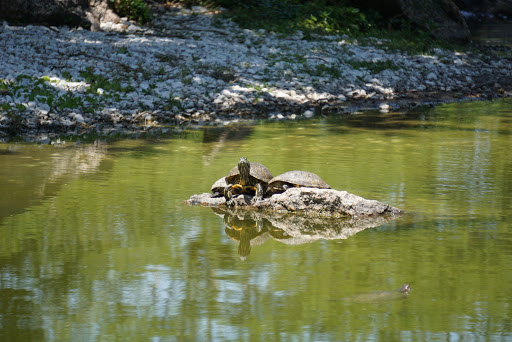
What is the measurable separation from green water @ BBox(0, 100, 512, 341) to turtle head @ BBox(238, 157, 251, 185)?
55cm

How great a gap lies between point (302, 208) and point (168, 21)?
502 inches

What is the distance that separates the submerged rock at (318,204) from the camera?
6.62 meters

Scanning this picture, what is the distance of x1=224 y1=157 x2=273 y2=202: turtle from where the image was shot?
7102 mm

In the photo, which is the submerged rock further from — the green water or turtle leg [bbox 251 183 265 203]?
the green water

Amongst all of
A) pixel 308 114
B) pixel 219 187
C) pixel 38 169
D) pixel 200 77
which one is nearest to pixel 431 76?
pixel 308 114

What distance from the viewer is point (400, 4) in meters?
20.6

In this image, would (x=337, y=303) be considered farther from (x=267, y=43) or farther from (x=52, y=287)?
(x=267, y=43)

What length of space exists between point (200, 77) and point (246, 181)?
7.11 metres

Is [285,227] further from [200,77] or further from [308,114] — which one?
[200,77]

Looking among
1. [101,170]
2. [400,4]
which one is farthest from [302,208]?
[400,4]

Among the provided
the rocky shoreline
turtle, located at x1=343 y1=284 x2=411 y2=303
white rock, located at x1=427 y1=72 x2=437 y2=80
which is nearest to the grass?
the rocky shoreline

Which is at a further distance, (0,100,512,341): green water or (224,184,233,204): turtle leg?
(224,184,233,204): turtle leg

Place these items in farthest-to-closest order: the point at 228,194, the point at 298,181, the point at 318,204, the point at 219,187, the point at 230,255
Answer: the point at 219,187 → the point at 228,194 → the point at 298,181 → the point at 318,204 → the point at 230,255

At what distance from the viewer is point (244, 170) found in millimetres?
7121
